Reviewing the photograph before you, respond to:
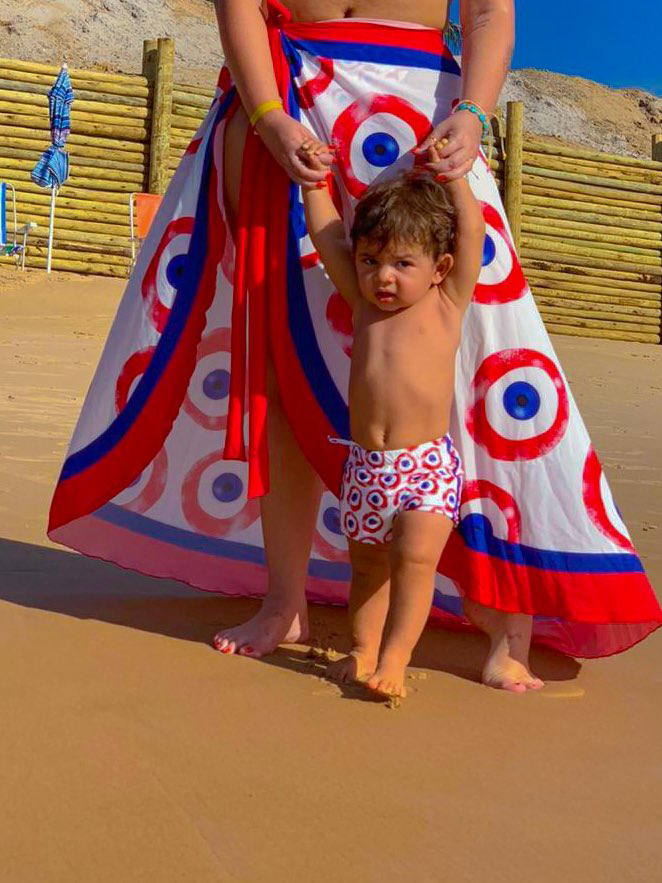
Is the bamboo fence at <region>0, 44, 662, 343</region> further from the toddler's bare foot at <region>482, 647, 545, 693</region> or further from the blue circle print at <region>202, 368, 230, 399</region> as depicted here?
the toddler's bare foot at <region>482, 647, 545, 693</region>

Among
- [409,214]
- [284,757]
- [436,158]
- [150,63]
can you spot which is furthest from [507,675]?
[150,63]

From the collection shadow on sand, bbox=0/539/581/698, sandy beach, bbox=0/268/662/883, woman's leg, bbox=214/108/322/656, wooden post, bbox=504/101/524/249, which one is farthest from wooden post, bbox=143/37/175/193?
woman's leg, bbox=214/108/322/656

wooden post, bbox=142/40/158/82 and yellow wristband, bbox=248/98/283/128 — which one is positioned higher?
wooden post, bbox=142/40/158/82

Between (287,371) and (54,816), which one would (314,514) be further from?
(54,816)

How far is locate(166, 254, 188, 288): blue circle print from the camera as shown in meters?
2.51

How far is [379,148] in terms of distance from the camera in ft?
7.78

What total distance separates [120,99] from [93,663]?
38.8 feet

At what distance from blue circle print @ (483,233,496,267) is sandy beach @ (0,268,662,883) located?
799mm

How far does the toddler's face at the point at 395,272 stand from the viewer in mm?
2180

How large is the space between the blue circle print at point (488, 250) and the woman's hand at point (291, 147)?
0.35m

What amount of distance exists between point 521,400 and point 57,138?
10.5 m

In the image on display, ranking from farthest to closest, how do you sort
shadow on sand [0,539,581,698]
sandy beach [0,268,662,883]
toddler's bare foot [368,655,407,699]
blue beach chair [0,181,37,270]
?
blue beach chair [0,181,37,270], shadow on sand [0,539,581,698], toddler's bare foot [368,655,407,699], sandy beach [0,268,662,883]

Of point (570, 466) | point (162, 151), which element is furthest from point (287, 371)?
point (162, 151)

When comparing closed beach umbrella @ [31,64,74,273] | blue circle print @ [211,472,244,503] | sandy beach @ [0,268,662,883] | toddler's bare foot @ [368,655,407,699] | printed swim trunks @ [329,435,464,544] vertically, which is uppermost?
closed beach umbrella @ [31,64,74,273]
